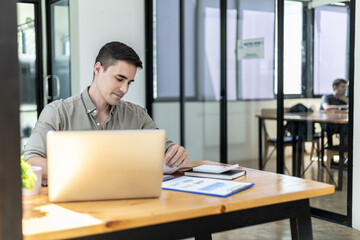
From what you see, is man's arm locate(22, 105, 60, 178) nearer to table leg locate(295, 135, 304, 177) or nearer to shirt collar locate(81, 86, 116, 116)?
shirt collar locate(81, 86, 116, 116)

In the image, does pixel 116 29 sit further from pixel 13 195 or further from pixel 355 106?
pixel 13 195

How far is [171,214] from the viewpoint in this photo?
1.37 meters

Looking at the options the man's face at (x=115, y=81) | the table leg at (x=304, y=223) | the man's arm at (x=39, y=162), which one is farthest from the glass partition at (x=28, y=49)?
the table leg at (x=304, y=223)

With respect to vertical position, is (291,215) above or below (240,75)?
below

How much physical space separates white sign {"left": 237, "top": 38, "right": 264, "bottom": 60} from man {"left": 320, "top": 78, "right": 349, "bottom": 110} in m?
0.81

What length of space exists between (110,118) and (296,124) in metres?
2.27

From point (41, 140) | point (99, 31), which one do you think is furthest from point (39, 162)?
point (99, 31)

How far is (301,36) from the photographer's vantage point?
13.1 ft

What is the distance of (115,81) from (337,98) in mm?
2107

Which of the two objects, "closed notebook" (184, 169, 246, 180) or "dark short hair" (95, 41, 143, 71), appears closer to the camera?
"closed notebook" (184, 169, 246, 180)

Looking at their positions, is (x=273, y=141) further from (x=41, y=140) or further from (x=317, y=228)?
(x=41, y=140)

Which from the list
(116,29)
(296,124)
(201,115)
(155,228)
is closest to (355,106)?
(296,124)

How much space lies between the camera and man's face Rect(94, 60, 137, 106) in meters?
2.27

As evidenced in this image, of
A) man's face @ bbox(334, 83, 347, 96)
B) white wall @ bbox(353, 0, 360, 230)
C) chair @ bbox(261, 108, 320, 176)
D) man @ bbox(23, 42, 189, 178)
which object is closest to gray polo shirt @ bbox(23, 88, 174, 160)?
man @ bbox(23, 42, 189, 178)
